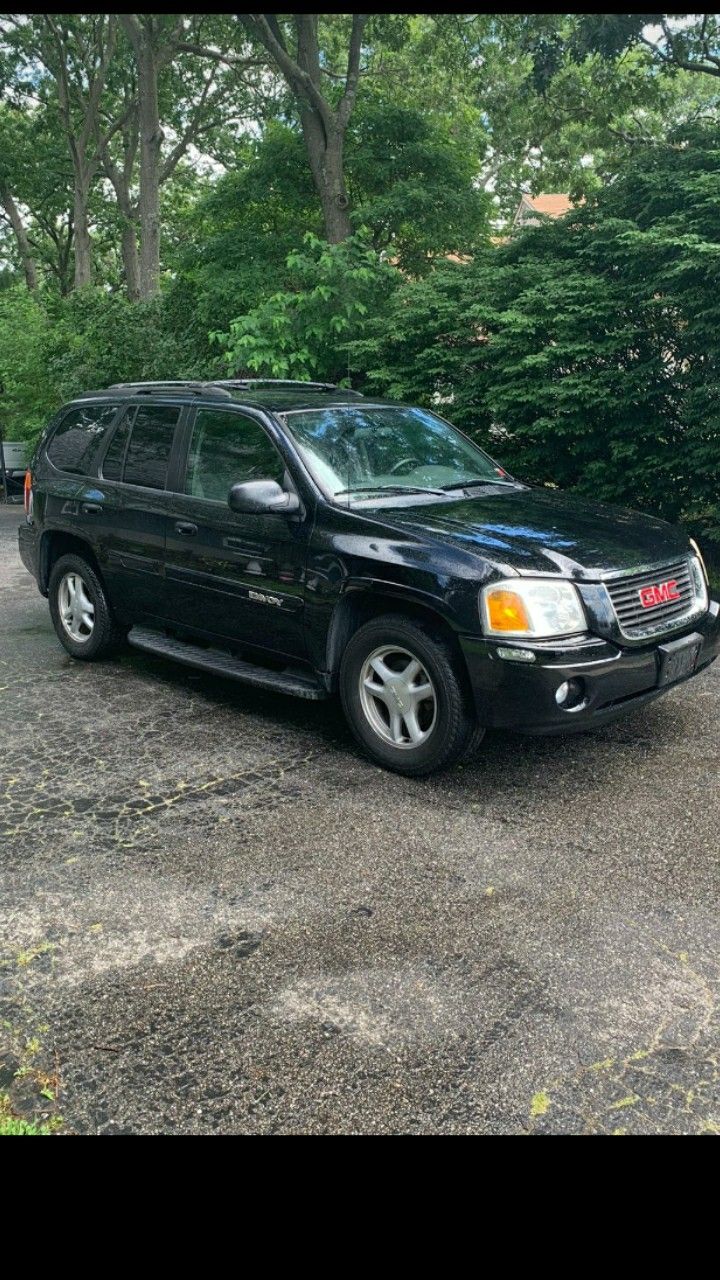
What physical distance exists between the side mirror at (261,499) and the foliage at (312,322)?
5.86 meters

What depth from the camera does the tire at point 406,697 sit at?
174 inches

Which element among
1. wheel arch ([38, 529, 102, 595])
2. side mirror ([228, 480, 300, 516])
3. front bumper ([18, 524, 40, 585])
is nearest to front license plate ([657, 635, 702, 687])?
side mirror ([228, 480, 300, 516])

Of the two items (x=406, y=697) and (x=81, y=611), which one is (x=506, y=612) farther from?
(x=81, y=611)

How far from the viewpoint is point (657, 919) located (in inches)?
133

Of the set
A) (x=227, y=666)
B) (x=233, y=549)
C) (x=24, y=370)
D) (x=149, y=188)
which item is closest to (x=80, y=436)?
(x=233, y=549)

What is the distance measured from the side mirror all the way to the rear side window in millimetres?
1118

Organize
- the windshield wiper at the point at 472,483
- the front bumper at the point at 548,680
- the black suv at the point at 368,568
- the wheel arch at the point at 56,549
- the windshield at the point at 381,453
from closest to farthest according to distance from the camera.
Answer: the front bumper at the point at 548,680 < the black suv at the point at 368,568 < the windshield at the point at 381,453 < the windshield wiper at the point at 472,483 < the wheel arch at the point at 56,549

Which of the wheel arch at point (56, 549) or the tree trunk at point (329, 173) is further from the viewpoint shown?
the tree trunk at point (329, 173)

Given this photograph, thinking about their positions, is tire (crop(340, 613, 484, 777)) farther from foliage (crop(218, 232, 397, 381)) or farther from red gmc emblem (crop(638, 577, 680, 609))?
foliage (crop(218, 232, 397, 381))

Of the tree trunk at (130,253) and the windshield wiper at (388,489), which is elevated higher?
the tree trunk at (130,253)

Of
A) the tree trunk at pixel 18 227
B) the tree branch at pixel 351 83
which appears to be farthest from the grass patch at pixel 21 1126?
the tree trunk at pixel 18 227

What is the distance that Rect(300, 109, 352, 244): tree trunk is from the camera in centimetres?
1373

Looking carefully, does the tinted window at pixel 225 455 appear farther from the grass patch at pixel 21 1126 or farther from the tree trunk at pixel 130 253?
the tree trunk at pixel 130 253
